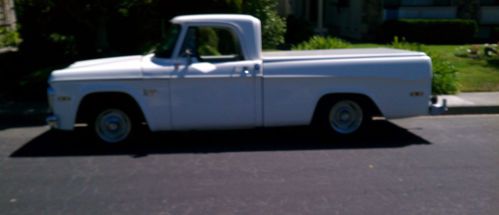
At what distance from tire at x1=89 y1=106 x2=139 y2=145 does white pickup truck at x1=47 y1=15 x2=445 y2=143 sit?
0.01 metres

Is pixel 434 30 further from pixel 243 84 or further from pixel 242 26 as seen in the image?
pixel 243 84

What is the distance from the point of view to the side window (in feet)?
25.8

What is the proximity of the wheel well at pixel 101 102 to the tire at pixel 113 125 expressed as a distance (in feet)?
0.21

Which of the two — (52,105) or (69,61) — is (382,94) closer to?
(52,105)

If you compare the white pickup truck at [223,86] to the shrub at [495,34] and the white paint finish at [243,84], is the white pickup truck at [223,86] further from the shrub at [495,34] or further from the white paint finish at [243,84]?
the shrub at [495,34]

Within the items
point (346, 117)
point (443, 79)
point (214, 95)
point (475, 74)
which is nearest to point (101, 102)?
point (214, 95)

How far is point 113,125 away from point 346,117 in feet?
10.2

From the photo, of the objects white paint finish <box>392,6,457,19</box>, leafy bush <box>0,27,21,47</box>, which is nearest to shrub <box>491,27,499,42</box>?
white paint finish <box>392,6,457,19</box>

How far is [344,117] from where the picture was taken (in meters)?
8.34

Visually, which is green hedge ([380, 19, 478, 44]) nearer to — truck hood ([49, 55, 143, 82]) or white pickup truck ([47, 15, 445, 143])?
white pickup truck ([47, 15, 445, 143])

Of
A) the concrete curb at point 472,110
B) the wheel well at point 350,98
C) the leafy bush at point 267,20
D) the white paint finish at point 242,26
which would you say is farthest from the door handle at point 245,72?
the leafy bush at point 267,20

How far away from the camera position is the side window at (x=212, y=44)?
7.88 metres

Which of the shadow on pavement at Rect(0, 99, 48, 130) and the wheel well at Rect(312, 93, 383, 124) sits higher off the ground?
the wheel well at Rect(312, 93, 383, 124)

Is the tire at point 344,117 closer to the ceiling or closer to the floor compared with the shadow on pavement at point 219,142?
closer to the ceiling
